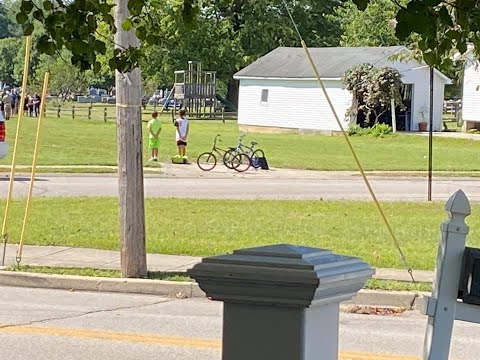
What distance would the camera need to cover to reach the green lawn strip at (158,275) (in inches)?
437

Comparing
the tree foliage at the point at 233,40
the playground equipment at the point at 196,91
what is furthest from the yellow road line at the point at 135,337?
the tree foliage at the point at 233,40

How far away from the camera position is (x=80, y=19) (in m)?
4.34

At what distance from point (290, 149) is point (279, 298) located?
37.3 meters

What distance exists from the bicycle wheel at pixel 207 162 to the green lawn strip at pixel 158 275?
17492mm

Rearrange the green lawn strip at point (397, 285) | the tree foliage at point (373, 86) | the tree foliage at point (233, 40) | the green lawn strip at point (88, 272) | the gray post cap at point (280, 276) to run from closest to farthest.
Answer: the gray post cap at point (280, 276), the green lawn strip at point (397, 285), the green lawn strip at point (88, 272), the tree foliage at point (373, 86), the tree foliage at point (233, 40)

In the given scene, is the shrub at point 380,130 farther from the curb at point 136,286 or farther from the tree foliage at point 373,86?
the curb at point 136,286

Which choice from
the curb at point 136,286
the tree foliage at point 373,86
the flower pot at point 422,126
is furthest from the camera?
the flower pot at point 422,126

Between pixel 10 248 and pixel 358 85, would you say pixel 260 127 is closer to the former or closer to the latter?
pixel 358 85

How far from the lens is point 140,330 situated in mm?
9086

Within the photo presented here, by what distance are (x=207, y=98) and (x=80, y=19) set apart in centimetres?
6374

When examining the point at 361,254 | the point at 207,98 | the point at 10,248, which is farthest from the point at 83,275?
the point at 207,98

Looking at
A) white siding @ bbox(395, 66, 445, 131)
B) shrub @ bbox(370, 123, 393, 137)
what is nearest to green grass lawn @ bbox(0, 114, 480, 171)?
shrub @ bbox(370, 123, 393, 137)

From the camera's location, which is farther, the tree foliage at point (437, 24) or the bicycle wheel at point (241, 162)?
the bicycle wheel at point (241, 162)

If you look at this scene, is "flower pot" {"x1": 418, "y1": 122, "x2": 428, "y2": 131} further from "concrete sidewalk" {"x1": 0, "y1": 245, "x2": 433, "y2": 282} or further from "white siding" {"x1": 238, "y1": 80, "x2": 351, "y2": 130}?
"concrete sidewalk" {"x1": 0, "y1": 245, "x2": 433, "y2": 282}
